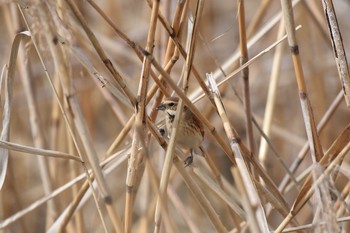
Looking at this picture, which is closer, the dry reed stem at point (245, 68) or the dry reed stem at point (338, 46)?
the dry reed stem at point (338, 46)

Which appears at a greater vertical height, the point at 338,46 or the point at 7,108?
the point at 7,108

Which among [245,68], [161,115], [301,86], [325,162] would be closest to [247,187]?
[325,162]

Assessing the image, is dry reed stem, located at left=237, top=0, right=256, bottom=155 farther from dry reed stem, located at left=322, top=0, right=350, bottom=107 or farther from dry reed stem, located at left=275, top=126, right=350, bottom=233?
dry reed stem, located at left=275, top=126, right=350, bottom=233

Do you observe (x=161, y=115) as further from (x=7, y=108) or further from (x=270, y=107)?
(x=7, y=108)

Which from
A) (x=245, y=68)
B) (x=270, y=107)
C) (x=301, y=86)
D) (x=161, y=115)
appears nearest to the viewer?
(x=301, y=86)

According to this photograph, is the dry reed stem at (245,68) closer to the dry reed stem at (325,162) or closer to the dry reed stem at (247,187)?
the dry reed stem at (247,187)

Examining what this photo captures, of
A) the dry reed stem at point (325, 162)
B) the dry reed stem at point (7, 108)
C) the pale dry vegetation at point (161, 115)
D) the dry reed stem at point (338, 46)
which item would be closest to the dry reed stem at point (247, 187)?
the pale dry vegetation at point (161, 115)

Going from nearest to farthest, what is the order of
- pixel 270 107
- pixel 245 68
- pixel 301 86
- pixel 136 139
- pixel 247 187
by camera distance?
pixel 247 187
pixel 136 139
pixel 301 86
pixel 245 68
pixel 270 107

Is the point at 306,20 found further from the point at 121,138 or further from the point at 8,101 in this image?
the point at 8,101

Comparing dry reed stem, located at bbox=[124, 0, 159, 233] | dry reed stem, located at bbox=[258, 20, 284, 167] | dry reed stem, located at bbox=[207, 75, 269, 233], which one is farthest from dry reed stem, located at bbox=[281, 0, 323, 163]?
dry reed stem, located at bbox=[258, 20, 284, 167]
